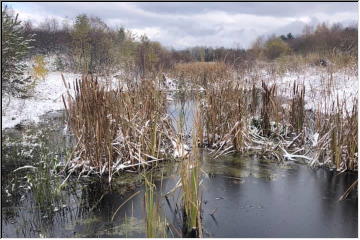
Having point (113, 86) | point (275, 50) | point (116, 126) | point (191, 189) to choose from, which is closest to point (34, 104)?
point (113, 86)

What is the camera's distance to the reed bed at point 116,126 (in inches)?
185

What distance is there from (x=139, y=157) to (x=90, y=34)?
45.3 ft

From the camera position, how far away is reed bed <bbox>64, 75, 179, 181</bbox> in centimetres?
471

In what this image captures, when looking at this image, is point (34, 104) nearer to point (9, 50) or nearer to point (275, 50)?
point (9, 50)

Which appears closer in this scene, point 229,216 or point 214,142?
point 229,216

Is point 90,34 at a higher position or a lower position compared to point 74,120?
higher

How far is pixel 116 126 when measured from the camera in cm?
509

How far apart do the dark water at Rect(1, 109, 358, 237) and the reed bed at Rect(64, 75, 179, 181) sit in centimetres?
27

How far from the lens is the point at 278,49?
30.3 meters

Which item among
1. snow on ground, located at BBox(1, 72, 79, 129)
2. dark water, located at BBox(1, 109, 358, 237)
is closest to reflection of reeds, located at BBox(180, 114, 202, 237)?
dark water, located at BBox(1, 109, 358, 237)

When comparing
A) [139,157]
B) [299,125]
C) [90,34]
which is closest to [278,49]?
[90,34]

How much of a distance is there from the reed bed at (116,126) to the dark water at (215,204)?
0.27 m

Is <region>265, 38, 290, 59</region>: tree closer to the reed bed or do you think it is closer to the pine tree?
the pine tree

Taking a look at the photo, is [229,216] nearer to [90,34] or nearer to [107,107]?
[107,107]
